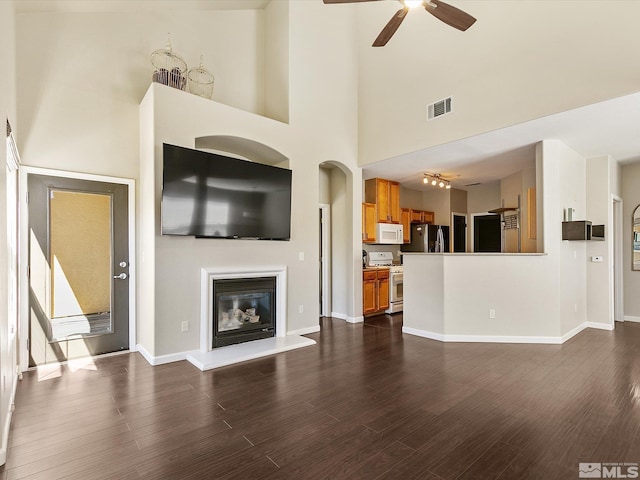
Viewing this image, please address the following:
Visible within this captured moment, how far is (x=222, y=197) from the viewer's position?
419cm

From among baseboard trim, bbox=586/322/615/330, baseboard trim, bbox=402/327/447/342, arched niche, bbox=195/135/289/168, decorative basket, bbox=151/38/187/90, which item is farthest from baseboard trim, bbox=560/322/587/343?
decorative basket, bbox=151/38/187/90

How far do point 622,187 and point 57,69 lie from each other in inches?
340

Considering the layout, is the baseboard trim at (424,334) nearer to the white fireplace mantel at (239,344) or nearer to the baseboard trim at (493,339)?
the baseboard trim at (493,339)

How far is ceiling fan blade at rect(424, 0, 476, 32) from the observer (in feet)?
9.50

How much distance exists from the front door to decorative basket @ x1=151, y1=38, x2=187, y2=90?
1405mm

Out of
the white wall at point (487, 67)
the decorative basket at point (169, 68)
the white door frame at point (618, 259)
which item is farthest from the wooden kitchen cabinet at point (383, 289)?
the decorative basket at point (169, 68)

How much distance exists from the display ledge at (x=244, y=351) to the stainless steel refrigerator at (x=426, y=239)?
13.8ft

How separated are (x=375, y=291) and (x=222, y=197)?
11.4 ft

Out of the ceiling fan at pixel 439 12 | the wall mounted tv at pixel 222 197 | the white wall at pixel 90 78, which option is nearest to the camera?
the ceiling fan at pixel 439 12

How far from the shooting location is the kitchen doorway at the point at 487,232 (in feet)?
27.2

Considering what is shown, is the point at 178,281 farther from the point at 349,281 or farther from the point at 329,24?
the point at 329,24

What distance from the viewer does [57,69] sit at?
12.5 ft

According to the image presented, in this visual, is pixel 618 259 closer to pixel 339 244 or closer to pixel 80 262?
pixel 339 244

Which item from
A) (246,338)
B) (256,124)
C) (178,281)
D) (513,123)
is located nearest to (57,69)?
(256,124)
